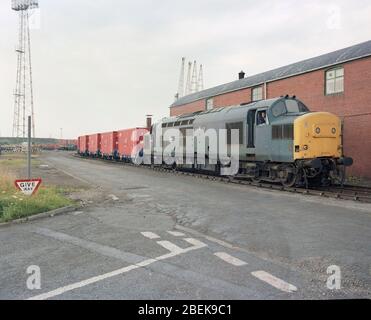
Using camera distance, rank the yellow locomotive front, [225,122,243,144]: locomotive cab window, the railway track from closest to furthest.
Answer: the railway track, the yellow locomotive front, [225,122,243,144]: locomotive cab window

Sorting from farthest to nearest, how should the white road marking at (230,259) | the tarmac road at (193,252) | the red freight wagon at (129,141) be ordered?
the red freight wagon at (129,141) < the white road marking at (230,259) < the tarmac road at (193,252)

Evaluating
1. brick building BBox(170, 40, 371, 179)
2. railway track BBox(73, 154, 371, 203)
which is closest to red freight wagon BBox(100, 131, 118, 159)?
brick building BBox(170, 40, 371, 179)

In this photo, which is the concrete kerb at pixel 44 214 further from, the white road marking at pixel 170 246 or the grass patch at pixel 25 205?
the white road marking at pixel 170 246

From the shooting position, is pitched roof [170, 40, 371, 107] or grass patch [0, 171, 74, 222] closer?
grass patch [0, 171, 74, 222]

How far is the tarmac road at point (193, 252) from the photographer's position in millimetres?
5020

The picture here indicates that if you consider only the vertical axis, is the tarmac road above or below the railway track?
below

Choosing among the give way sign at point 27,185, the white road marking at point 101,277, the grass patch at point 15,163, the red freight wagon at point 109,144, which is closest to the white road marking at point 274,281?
the white road marking at point 101,277

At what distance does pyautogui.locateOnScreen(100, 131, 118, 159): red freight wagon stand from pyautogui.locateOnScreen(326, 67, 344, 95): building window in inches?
924

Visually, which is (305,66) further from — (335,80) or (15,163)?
(15,163)

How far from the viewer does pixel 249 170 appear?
18.1 metres

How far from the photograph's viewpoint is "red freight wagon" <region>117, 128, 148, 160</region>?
32938mm

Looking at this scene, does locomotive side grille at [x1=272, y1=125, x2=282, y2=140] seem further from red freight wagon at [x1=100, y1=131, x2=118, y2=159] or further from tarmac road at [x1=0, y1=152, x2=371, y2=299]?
red freight wagon at [x1=100, y1=131, x2=118, y2=159]

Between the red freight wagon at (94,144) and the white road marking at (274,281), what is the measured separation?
145ft
